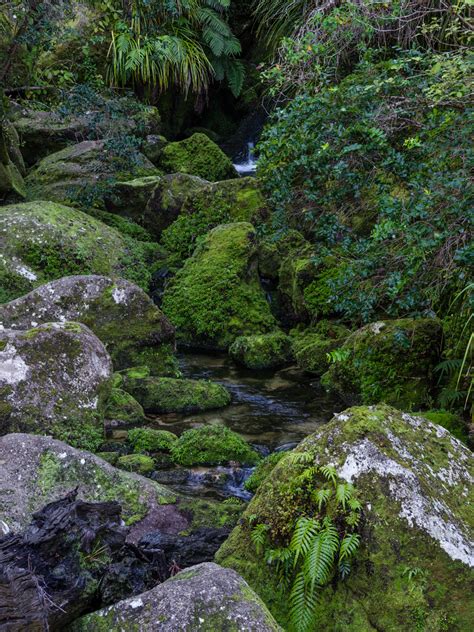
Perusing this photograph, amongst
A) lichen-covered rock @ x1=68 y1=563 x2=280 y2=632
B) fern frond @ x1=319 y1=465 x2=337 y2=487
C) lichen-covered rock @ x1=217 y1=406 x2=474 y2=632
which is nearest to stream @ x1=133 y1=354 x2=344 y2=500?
lichen-covered rock @ x1=217 y1=406 x2=474 y2=632

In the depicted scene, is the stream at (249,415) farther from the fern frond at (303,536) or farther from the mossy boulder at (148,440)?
the fern frond at (303,536)

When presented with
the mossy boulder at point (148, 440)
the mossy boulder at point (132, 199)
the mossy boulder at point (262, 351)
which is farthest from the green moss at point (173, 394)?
the mossy boulder at point (132, 199)

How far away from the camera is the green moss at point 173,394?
23.4 feet

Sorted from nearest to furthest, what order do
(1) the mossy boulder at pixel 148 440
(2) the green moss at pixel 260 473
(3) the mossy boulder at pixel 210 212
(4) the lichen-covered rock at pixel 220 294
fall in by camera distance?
(2) the green moss at pixel 260 473 < (1) the mossy boulder at pixel 148 440 < (4) the lichen-covered rock at pixel 220 294 < (3) the mossy boulder at pixel 210 212

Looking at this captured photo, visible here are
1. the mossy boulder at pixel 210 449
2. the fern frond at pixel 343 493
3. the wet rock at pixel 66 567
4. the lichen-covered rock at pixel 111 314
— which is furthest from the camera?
the lichen-covered rock at pixel 111 314

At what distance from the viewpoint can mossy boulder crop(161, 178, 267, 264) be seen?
38.7ft

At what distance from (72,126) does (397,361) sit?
9068 millimetres

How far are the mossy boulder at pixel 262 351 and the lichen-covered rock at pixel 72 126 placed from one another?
4996 millimetres

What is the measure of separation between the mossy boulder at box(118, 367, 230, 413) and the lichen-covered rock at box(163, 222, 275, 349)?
7.66 feet

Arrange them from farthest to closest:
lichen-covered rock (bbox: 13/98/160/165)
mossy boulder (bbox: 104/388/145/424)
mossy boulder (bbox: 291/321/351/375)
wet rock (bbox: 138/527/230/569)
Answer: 1. lichen-covered rock (bbox: 13/98/160/165)
2. mossy boulder (bbox: 291/321/351/375)
3. mossy boulder (bbox: 104/388/145/424)
4. wet rock (bbox: 138/527/230/569)

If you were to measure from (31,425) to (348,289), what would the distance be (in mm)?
3192

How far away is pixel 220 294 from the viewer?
33.2 ft

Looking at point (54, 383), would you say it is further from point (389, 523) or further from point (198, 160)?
point (198, 160)

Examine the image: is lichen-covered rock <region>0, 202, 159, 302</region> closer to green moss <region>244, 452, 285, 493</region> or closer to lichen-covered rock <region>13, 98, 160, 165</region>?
lichen-covered rock <region>13, 98, 160, 165</region>
